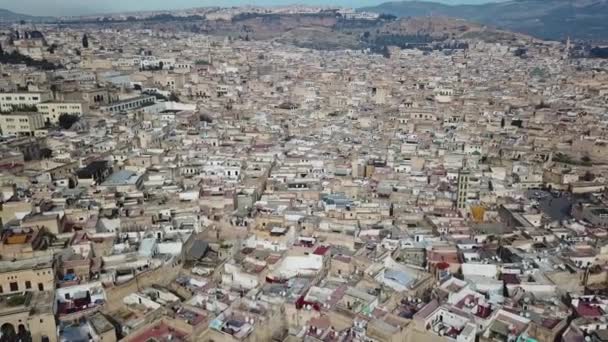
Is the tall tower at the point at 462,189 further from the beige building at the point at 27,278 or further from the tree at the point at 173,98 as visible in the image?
the tree at the point at 173,98

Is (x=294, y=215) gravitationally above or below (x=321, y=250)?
above

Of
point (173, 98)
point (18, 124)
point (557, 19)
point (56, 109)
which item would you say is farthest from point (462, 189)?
point (557, 19)

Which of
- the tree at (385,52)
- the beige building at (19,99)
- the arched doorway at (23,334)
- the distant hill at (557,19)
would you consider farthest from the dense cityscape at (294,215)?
the distant hill at (557,19)

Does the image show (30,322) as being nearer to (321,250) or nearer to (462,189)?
(321,250)

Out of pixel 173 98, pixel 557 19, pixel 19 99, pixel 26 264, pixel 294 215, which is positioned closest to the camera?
pixel 26 264

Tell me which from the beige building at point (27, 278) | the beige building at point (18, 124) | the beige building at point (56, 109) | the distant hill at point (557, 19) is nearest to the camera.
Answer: the beige building at point (27, 278)

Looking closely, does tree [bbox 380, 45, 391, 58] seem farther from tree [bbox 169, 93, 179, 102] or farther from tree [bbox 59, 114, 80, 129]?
tree [bbox 59, 114, 80, 129]

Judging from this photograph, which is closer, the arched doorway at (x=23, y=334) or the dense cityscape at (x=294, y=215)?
the arched doorway at (x=23, y=334)
